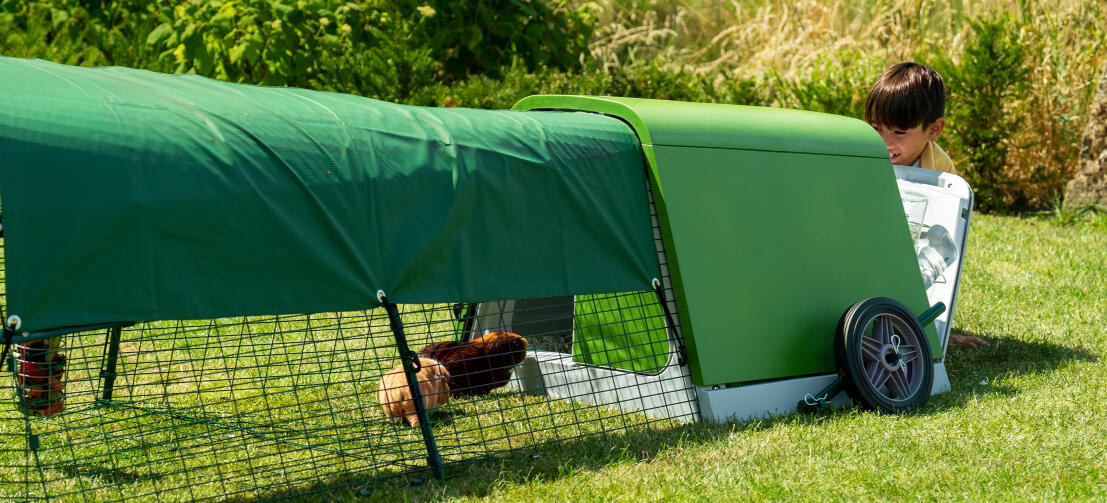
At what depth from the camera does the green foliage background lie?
7.20m

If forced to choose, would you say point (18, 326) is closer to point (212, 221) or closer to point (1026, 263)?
point (212, 221)

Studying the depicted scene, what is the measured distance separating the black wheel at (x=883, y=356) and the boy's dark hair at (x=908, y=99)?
1467 mm

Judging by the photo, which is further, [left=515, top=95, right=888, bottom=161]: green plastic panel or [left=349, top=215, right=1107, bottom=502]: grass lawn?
[left=515, top=95, right=888, bottom=161]: green plastic panel

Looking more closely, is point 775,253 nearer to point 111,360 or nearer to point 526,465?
point 526,465

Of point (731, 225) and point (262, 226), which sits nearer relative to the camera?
point (262, 226)

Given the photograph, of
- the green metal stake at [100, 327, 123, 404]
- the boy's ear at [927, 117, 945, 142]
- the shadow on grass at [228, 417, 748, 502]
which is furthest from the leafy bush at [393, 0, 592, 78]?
the shadow on grass at [228, 417, 748, 502]

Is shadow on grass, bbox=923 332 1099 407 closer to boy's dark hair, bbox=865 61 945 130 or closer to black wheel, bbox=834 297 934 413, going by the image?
black wheel, bbox=834 297 934 413

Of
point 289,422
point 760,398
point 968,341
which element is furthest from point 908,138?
point 289,422

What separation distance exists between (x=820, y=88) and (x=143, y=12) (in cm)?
595

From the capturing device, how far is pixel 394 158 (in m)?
3.06

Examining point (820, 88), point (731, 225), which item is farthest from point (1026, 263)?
point (731, 225)

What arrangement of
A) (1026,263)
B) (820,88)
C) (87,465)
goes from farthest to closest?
(820,88) → (1026,263) → (87,465)

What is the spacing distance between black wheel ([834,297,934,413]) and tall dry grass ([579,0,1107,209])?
17.5ft

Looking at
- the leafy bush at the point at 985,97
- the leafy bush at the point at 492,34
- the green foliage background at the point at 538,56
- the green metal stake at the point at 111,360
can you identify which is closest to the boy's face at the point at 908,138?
the green foliage background at the point at 538,56
